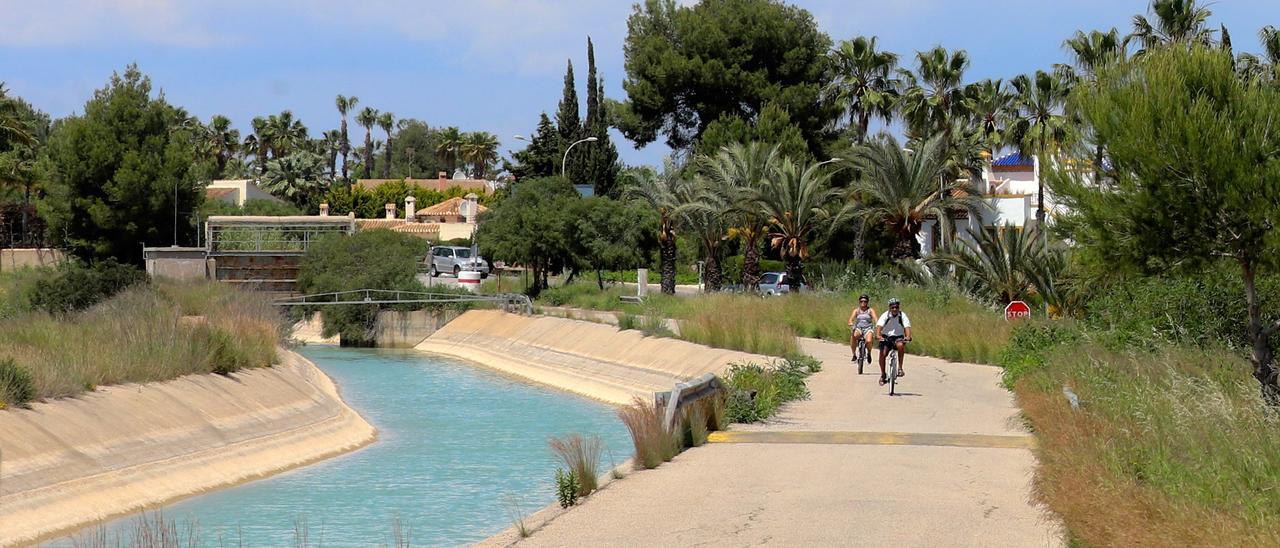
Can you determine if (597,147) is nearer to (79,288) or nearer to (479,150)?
(79,288)

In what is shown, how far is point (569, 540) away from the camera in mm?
11977

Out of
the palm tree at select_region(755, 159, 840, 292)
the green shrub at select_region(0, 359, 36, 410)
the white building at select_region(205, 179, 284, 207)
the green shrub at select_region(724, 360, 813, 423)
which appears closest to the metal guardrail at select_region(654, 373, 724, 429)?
the green shrub at select_region(724, 360, 813, 423)

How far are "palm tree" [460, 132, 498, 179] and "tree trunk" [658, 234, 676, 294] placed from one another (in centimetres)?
9672

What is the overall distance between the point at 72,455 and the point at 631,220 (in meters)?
47.0

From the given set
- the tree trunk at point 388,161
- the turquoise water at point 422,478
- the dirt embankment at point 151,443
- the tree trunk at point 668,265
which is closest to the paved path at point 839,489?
the turquoise water at point 422,478

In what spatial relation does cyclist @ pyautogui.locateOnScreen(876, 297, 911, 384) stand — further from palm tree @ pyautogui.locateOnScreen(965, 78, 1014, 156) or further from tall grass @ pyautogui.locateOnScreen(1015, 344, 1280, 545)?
palm tree @ pyautogui.locateOnScreen(965, 78, 1014, 156)

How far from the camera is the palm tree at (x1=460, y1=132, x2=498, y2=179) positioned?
158250 mm

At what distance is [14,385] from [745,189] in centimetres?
3628

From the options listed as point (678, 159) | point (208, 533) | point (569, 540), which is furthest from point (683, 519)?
point (678, 159)

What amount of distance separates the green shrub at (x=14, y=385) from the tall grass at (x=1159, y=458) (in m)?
14.2

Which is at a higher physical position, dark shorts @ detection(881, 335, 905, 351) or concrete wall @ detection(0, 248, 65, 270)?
concrete wall @ detection(0, 248, 65, 270)

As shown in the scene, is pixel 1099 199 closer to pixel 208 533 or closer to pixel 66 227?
pixel 208 533

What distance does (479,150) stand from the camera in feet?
518

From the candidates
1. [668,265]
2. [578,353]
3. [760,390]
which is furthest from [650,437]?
[668,265]
